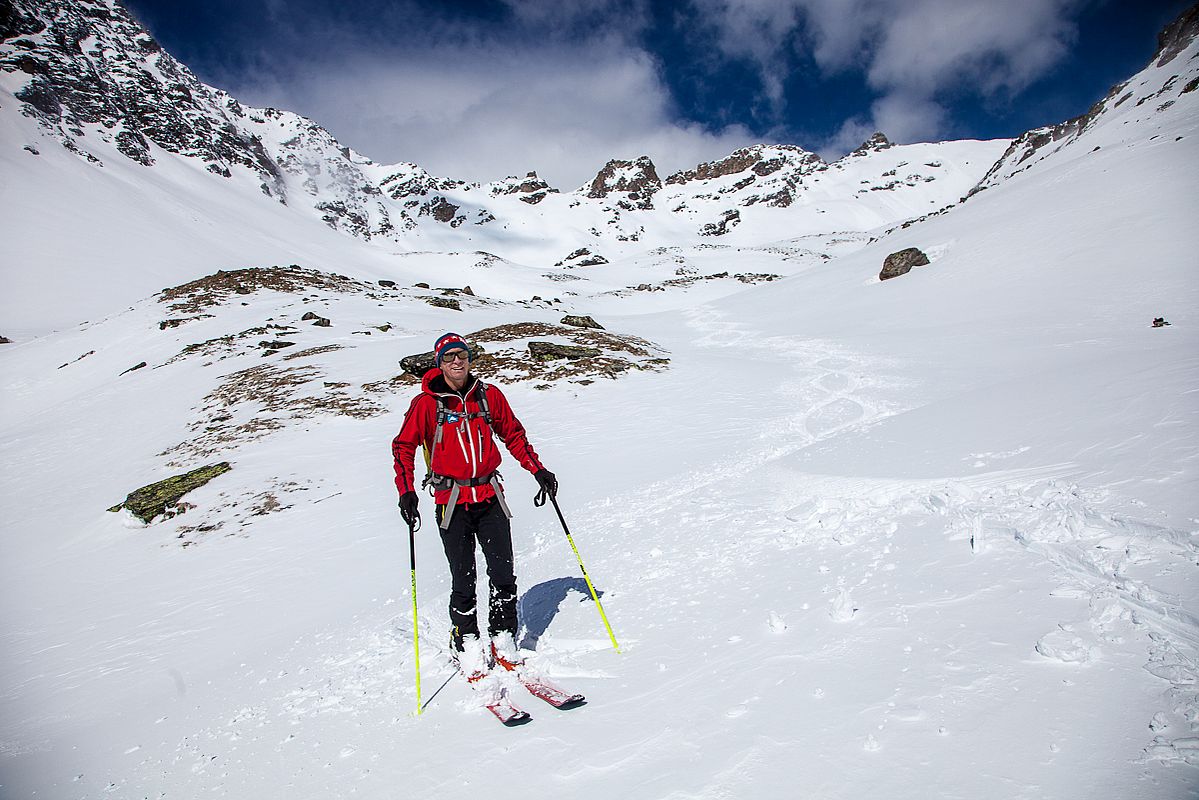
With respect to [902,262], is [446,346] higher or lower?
lower

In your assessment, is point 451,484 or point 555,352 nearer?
point 451,484

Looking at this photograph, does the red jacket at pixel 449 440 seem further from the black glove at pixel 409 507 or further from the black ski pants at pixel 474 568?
the black ski pants at pixel 474 568

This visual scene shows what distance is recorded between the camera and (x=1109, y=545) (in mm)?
4234

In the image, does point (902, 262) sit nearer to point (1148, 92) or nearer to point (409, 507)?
point (409, 507)

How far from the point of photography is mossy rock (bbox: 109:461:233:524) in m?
10.2

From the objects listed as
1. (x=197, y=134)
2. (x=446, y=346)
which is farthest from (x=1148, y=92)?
(x=197, y=134)

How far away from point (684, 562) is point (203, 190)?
126884mm

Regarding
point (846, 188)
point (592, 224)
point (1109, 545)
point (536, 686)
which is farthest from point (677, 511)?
point (846, 188)

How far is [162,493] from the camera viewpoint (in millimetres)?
10633

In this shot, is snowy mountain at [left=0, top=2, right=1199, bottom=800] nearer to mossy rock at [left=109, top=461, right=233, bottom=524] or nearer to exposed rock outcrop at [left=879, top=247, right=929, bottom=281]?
mossy rock at [left=109, top=461, right=233, bottom=524]

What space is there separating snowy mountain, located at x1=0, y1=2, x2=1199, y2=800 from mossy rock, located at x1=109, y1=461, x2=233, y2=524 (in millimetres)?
298

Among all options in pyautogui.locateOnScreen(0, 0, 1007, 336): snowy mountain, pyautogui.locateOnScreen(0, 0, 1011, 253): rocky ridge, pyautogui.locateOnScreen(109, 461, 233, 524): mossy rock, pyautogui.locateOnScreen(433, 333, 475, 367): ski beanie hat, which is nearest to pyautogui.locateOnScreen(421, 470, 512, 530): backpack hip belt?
pyautogui.locateOnScreen(433, 333, 475, 367): ski beanie hat

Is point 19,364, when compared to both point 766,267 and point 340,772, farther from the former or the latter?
point 766,267

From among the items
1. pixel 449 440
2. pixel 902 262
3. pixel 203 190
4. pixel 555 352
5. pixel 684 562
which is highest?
pixel 203 190
